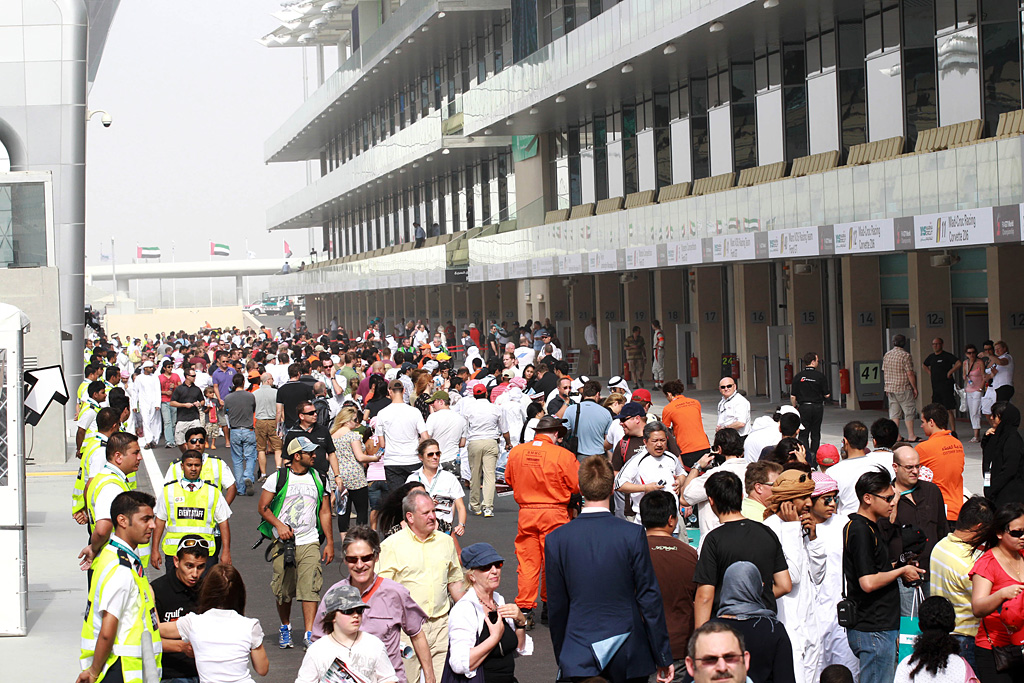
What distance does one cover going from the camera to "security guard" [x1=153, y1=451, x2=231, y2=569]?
9016 mm

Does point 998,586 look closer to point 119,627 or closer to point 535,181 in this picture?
point 119,627

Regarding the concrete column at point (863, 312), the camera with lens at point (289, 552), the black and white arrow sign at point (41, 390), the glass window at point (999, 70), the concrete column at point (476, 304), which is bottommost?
the camera with lens at point (289, 552)

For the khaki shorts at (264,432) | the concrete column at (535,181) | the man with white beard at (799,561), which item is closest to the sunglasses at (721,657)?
the man with white beard at (799,561)

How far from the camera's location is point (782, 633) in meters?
6.07

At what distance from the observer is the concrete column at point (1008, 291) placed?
20281 mm

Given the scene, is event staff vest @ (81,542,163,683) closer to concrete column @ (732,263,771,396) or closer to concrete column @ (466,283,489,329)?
concrete column @ (732,263,771,396)

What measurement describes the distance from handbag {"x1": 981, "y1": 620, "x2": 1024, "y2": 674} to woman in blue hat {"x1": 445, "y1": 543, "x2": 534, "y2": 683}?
8.45ft

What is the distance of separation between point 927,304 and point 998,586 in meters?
17.0

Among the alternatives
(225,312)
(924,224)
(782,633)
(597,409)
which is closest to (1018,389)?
(924,224)

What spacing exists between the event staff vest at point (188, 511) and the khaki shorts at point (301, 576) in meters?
0.85

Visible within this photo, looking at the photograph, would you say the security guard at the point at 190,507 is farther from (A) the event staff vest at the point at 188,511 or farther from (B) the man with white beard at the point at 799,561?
(B) the man with white beard at the point at 799,561

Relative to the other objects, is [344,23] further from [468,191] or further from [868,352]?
[868,352]

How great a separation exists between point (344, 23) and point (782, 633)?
66921 millimetres

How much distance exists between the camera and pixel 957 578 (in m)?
6.85
